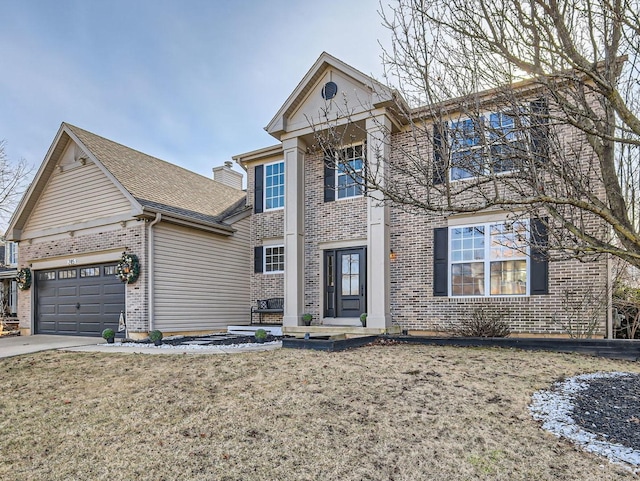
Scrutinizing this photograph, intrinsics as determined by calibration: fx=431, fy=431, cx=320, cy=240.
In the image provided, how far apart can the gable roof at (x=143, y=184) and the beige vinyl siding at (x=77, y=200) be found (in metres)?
0.39

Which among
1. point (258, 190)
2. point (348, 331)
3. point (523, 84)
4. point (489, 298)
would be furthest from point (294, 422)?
point (258, 190)

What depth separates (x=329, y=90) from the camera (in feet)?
38.7

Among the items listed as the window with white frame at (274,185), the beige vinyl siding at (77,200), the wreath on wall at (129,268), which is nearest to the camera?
the wreath on wall at (129,268)

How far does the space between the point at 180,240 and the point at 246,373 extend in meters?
6.97

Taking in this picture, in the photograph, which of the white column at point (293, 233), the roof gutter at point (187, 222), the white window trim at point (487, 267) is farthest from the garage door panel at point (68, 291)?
the white window trim at point (487, 267)

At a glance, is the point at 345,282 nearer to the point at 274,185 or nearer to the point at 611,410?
the point at 274,185

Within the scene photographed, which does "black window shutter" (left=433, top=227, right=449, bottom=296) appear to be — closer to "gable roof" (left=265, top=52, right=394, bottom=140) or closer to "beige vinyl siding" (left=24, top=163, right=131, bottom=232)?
"gable roof" (left=265, top=52, right=394, bottom=140)

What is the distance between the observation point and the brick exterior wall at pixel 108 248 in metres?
11.5

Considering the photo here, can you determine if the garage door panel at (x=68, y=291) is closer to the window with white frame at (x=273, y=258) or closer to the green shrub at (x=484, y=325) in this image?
the window with white frame at (x=273, y=258)

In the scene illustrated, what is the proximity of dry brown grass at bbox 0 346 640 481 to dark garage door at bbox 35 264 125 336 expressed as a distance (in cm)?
505

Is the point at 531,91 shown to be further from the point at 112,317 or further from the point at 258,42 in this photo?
the point at 112,317

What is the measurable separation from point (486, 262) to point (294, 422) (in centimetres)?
701

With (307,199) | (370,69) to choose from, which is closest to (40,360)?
(307,199)

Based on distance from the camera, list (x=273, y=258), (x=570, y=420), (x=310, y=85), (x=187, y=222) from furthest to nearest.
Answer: (x=273, y=258) → (x=187, y=222) → (x=310, y=85) → (x=570, y=420)
